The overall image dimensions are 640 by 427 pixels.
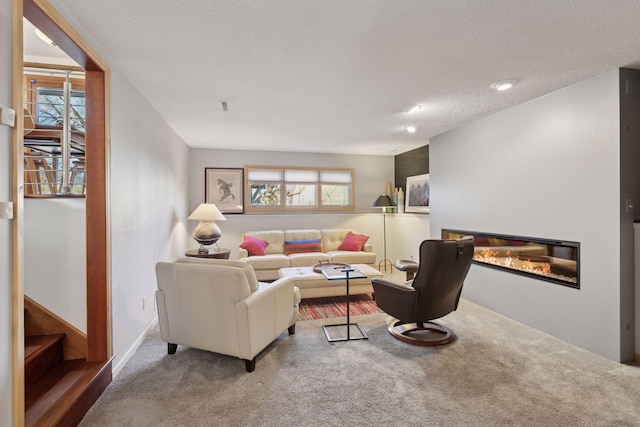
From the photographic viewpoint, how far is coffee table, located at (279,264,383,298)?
402 centimetres

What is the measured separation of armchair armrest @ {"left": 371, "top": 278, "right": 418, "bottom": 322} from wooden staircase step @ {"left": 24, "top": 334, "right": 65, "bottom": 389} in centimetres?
262

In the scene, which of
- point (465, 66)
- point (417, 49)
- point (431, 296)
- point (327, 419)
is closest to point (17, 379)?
point (327, 419)

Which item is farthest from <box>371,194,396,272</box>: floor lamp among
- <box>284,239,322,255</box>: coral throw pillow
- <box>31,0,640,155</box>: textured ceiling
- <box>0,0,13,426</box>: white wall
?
<box>0,0,13,426</box>: white wall

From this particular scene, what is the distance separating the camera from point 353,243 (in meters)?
5.57

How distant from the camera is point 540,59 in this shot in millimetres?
2344

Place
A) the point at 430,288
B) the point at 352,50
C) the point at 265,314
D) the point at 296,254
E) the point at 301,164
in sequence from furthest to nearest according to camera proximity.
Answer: the point at 301,164
the point at 296,254
the point at 430,288
the point at 265,314
the point at 352,50

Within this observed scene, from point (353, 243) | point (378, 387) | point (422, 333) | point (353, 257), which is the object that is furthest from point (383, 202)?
point (378, 387)

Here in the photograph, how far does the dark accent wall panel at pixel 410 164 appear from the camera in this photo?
5.58 metres

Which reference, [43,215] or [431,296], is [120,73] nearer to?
[43,215]

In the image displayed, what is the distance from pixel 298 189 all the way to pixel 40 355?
4.73m

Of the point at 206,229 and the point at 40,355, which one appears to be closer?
the point at 40,355

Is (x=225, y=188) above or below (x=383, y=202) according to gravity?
above

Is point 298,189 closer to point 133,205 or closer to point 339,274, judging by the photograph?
point 339,274

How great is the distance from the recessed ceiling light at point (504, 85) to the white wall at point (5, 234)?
10.9ft
